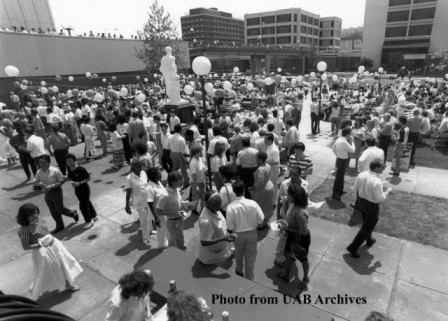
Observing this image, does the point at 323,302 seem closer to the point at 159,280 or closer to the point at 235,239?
the point at 235,239

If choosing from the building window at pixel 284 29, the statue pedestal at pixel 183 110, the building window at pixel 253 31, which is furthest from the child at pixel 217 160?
the building window at pixel 253 31

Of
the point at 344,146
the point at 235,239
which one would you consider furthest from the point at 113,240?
the point at 344,146

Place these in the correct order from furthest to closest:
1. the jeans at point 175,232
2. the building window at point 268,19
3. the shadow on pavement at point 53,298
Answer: the building window at point 268,19 → the jeans at point 175,232 → the shadow on pavement at point 53,298

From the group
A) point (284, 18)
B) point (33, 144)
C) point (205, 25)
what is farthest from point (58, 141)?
point (205, 25)

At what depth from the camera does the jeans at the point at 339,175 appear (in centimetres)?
739

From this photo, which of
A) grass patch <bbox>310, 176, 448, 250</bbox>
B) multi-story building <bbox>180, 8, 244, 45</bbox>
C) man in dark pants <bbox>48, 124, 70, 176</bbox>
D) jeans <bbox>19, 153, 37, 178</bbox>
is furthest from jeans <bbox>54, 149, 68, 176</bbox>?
multi-story building <bbox>180, 8, 244, 45</bbox>

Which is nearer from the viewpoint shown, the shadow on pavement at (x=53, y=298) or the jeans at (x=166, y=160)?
the shadow on pavement at (x=53, y=298)

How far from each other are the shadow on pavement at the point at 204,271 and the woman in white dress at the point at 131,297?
1.09 meters

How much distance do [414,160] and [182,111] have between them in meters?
9.53

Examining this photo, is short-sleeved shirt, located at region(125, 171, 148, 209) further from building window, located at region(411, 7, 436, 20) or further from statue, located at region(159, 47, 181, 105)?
building window, located at region(411, 7, 436, 20)

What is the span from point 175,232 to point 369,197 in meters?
3.51

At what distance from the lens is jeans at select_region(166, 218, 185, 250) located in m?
5.18

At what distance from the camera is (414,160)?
10312 millimetres

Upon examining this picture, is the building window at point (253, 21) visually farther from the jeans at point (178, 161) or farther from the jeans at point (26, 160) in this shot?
the jeans at point (178, 161)
